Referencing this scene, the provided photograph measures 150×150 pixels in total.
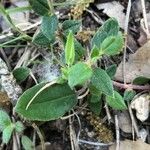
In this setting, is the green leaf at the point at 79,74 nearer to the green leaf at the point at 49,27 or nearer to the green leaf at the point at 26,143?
the green leaf at the point at 49,27

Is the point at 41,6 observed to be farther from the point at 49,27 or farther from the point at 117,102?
the point at 117,102

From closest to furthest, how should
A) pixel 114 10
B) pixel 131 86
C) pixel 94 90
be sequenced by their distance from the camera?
pixel 94 90 < pixel 131 86 < pixel 114 10

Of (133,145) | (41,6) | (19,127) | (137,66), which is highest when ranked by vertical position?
(41,6)

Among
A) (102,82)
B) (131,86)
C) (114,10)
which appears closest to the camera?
(102,82)

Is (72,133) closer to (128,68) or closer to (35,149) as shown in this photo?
(35,149)

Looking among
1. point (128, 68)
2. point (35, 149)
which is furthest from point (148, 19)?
point (35, 149)

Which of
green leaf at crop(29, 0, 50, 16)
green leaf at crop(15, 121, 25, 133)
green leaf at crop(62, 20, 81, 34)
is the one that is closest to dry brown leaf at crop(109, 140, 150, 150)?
green leaf at crop(15, 121, 25, 133)

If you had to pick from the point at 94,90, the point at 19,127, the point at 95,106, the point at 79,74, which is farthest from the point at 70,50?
the point at 19,127
